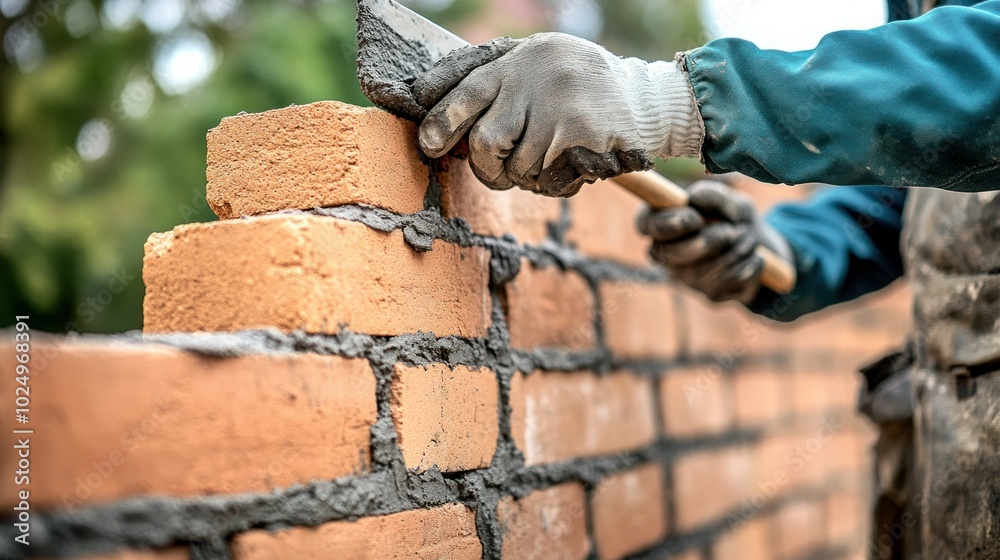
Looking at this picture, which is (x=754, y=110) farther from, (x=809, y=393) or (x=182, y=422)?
(x=809, y=393)

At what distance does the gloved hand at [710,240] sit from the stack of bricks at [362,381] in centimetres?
14

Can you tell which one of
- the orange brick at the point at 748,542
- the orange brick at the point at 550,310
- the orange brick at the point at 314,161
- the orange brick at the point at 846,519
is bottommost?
the orange brick at the point at 846,519

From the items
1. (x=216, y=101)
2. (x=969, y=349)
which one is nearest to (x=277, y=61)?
(x=216, y=101)

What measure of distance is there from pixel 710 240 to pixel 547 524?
0.75 metres

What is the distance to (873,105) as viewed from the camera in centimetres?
101

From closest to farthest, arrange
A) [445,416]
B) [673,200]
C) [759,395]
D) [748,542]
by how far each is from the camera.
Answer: [445,416] < [673,200] < [748,542] < [759,395]

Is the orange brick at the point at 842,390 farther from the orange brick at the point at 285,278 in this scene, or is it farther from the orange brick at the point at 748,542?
the orange brick at the point at 285,278

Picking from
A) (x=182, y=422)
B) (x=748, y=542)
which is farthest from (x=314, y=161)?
(x=748, y=542)

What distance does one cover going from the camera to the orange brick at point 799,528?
8.53 ft

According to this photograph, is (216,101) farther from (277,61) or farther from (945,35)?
(945,35)

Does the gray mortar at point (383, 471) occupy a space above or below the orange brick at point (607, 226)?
below

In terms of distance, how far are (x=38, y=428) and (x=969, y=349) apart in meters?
1.41

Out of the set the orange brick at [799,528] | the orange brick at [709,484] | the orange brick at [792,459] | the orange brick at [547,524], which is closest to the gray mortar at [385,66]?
the orange brick at [547,524]

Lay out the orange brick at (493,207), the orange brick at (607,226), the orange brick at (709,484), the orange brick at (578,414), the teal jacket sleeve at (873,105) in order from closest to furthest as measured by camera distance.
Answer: the teal jacket sleeve at (873,105) < the orange brick at (493,207) < the orange brick at (578,414) < the orange brick at (607,226) < the orange brick at (709,484)
